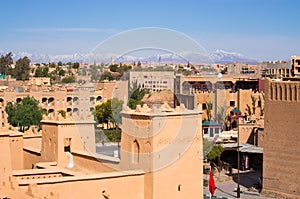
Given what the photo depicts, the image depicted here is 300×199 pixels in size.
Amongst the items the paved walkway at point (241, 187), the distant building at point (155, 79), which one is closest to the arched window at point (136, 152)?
the paved walkway at point (241, 187)

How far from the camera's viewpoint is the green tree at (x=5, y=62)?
9074 centimetres

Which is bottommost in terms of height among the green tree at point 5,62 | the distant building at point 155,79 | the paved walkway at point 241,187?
the paved walkway at point 241,187

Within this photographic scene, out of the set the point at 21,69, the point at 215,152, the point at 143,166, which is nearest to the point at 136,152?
the point at 143,166

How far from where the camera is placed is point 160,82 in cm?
4497

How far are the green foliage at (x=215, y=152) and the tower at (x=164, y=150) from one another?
14.3 meters

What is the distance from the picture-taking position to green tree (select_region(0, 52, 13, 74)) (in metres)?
90.7

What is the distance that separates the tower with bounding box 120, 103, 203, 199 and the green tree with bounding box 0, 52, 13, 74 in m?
79.1

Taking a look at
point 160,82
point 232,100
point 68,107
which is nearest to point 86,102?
point 68,107

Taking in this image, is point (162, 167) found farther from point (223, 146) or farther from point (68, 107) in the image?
point (68, 107)

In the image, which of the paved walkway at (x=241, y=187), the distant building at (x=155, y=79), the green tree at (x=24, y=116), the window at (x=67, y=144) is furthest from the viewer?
the distant building at (x=155, y=79)

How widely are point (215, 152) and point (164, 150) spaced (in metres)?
15.8

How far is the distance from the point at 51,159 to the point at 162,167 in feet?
14.6

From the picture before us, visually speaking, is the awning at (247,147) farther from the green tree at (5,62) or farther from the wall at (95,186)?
the green tree at (5,62)

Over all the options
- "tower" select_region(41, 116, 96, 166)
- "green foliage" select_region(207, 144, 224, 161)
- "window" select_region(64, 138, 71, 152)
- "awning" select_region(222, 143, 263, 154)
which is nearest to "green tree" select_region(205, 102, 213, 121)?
"awning" select_region(222, 143, 263, 154)
